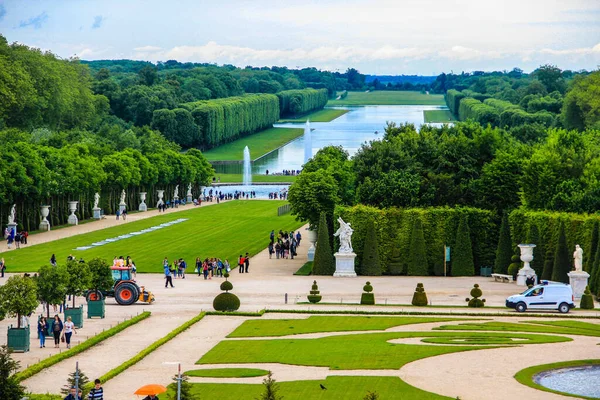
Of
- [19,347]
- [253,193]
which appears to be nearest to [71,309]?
[19,347]

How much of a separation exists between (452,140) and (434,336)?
3296 cm

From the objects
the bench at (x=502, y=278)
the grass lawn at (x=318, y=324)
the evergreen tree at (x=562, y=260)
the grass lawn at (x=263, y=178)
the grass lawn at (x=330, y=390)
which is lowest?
the grass lawn at (x=263, y=178)

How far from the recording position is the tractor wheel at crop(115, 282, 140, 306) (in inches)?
2281

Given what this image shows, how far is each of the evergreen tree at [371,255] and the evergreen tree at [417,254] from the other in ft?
6.78

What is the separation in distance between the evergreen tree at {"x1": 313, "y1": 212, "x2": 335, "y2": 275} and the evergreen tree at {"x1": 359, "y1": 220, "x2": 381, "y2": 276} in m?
2.04

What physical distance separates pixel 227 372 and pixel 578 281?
2721 cm

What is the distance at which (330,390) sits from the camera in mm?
37812

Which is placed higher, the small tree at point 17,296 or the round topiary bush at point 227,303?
the small tree at point 17,296

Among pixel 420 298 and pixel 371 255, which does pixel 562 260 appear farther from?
pixel 371 255

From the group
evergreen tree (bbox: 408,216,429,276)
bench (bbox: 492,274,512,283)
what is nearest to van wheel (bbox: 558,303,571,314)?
bench (bbox: 492,274,512,283)

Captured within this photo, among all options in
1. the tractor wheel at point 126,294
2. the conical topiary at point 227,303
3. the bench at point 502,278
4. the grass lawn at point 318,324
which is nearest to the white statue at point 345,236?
the bench at point 502,278

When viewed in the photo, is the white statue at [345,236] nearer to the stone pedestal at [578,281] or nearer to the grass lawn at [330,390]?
the stone pedestal at [578,281]

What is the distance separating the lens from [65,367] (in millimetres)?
41594

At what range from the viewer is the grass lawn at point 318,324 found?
4984 centimetres
